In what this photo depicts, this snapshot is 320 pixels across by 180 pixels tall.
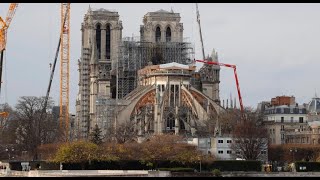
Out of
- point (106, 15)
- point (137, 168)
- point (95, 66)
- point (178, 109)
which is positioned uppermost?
point (106, 15)

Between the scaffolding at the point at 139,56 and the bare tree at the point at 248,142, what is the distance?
113ft

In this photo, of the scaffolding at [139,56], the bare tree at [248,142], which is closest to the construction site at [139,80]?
the scaffolding at [139,56]

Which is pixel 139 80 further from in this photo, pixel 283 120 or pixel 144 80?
pixel 283 120

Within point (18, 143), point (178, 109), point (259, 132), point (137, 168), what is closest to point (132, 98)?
point (178, 109)

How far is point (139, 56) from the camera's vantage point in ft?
439

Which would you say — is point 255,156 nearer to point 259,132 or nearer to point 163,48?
point 259,132

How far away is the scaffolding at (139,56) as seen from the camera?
13062cm

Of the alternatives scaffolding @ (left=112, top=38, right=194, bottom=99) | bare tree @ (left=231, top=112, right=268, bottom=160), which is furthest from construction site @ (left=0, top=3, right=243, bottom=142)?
bare tree @ (left=231, top=112, right=268, bottom=160)

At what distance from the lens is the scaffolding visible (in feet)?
429

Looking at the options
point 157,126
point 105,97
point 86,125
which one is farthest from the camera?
point 86,125

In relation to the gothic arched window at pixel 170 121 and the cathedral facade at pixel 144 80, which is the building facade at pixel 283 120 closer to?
the cathedral facade at pixel 144 80

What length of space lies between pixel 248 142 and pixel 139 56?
1655 inches

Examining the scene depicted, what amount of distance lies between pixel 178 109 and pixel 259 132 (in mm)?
17356

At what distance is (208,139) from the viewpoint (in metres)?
97.9
